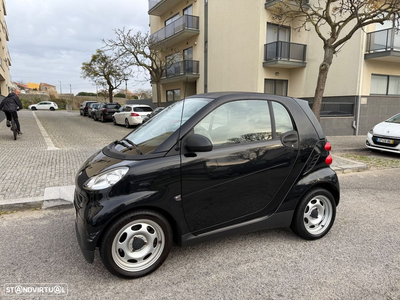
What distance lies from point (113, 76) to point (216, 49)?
13.2 metres

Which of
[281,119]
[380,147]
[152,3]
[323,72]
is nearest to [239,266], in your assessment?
[281,119]

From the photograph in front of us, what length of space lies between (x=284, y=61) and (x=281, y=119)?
14.0 m

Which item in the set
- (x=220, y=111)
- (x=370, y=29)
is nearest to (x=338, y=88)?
(x=370, y=29)

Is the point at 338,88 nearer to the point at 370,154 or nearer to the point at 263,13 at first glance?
the point at 263,13

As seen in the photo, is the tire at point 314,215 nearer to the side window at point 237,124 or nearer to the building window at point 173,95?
the side window at point 237,124

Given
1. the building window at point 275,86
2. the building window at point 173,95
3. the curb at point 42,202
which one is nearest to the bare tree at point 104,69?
the building window at point 173,95

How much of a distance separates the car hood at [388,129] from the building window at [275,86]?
8.26 metres

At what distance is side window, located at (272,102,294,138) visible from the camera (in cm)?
324

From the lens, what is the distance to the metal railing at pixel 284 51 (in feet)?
52.0

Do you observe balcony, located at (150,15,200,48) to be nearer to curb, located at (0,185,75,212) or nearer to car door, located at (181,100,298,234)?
curb, located at (0,185,75,212)

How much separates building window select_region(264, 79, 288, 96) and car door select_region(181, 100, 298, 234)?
1482 centimetres

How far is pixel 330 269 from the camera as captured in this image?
9.36 ft

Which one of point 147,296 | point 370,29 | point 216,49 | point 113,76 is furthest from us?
point 113,76

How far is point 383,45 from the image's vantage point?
13.9 meters
